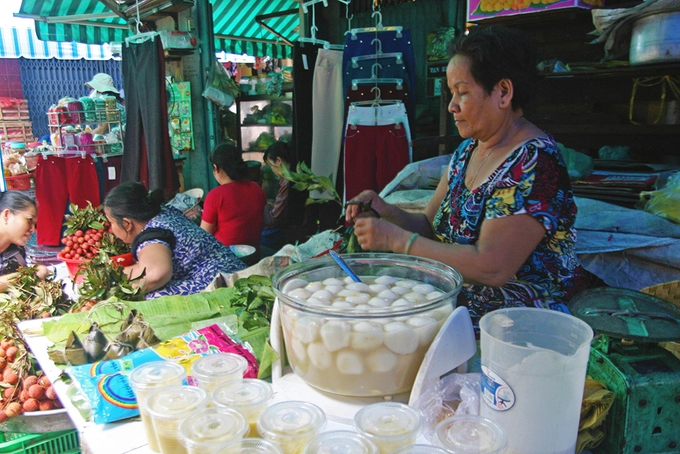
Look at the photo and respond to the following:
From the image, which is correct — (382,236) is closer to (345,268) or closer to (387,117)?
(345,268)

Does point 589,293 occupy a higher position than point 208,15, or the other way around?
point 208,15

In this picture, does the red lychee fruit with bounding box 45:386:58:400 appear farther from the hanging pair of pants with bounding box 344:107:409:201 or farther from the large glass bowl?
the hanging pair of pants with bounding box 344:107:409:201

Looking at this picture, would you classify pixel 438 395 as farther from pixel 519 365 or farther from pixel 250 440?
pixel 250 440

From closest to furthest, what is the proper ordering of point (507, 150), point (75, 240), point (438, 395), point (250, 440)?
point (250, 440) < point (438, 395) < point (507, 150) < point (75, 240)

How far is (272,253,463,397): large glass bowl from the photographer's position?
1.09 m

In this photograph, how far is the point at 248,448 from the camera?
92 cm

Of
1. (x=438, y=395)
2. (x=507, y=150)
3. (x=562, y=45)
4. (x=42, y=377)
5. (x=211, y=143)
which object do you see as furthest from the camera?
(x=211, y=143)

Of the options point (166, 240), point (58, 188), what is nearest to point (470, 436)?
point (166, 240)

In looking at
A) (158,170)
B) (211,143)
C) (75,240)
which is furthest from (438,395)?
(211,143)

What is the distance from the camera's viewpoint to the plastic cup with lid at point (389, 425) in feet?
3.04

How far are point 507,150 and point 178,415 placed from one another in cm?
129

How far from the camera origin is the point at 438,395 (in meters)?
1.14

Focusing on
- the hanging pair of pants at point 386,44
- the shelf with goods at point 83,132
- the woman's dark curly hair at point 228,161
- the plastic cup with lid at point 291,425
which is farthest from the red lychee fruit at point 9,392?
the shelf with goods at point 83,132

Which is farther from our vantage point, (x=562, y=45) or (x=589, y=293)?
(x=562, y=45)
